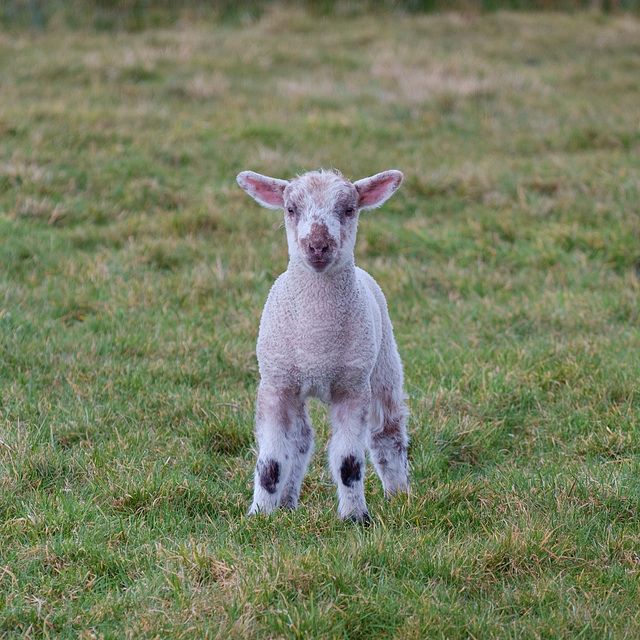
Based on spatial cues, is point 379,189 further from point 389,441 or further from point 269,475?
point 269,475

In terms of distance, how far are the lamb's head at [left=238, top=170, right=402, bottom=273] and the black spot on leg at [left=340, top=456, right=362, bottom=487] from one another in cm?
90

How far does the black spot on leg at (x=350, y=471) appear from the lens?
162 inches

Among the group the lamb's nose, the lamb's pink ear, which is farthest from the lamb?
the lamb's pink ear

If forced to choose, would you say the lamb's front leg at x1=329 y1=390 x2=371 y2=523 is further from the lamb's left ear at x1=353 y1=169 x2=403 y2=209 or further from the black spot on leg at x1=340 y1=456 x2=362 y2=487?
the lamb's left ear at x1=353 y1=169 x2=403 y2=209

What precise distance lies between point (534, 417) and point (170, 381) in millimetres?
2351

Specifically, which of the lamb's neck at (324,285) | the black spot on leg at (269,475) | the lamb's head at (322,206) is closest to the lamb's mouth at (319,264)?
the lamb's head at (322,206)

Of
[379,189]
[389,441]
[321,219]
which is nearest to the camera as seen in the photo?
[321,219]

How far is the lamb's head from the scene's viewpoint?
4.03 m

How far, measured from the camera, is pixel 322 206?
4137 millimetres

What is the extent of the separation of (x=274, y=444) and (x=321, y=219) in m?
1.08

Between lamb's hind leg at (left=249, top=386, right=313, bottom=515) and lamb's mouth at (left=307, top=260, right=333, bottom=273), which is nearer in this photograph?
lamb's mouth at (left=307, top=260, right=333, bottom=273)

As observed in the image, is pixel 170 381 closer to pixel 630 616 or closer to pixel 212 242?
pixel 212 242

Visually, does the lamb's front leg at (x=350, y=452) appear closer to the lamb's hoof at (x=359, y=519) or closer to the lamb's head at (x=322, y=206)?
the lamb's hoof at (x=359, y=519)

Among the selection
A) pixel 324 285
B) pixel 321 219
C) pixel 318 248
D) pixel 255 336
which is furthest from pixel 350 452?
pixel 255 336
